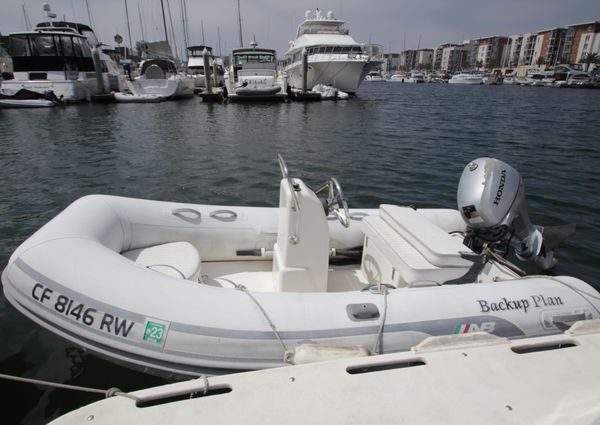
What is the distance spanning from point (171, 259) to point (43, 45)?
22450 millimetres

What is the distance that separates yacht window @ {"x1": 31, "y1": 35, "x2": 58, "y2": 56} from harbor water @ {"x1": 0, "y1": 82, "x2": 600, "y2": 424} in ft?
15.1

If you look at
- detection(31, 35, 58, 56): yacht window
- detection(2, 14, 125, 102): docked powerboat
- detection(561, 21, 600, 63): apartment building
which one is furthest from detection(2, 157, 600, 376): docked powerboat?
detection(561, 21, 600, 63): apartment building

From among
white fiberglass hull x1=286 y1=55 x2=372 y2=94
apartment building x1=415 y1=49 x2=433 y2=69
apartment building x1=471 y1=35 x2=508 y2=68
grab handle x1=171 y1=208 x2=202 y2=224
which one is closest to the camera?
grab handle x1=171 y1=208 x2=202 y2=224

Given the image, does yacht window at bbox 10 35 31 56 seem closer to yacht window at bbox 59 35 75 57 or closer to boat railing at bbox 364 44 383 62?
yacht window at bbox 59 35 75 57

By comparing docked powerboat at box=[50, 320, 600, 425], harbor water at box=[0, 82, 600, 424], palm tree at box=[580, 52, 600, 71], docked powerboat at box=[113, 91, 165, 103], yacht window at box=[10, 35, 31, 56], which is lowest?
harbor water at box=[0, 82, 600, 424]

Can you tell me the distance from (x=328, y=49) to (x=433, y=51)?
4520 inches

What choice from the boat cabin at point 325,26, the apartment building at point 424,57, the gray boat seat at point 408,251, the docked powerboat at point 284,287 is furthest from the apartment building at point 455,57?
the docked powerboat at point 284,287

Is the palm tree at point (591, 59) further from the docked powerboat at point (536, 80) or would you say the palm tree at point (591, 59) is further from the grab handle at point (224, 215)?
the grab handle at point (224, 215)

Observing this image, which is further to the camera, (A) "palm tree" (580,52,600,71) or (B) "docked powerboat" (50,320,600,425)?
(A) "palm tree" (580,52,600,71)

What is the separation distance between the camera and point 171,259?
9.00ft

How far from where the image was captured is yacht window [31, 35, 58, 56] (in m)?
19.0

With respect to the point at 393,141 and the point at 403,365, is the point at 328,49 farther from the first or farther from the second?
the point at 403,365

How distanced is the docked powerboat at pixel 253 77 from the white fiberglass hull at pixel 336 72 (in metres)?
2.73

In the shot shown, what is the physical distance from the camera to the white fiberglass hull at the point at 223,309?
199 centimetres
